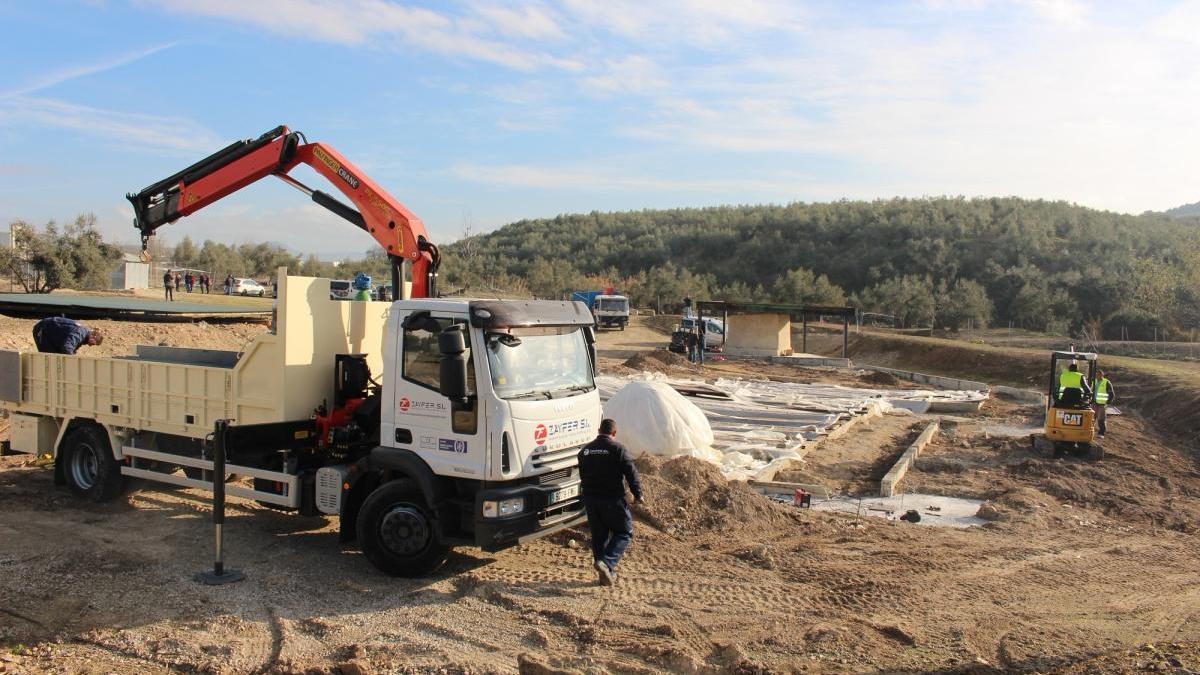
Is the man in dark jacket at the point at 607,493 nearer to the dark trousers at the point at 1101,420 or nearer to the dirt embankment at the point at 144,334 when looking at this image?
the dirt embankment at the point at 144,334

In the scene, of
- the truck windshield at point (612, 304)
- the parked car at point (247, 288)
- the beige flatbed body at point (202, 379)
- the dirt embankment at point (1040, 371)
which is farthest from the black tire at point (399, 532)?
the parked car at point (247, 288)

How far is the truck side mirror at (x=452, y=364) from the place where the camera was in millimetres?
6723

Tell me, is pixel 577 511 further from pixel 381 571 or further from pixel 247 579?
pixel 247 579

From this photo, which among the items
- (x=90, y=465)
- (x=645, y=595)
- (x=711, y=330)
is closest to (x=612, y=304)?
(x=711, y=330)

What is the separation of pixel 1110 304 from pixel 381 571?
200 ft

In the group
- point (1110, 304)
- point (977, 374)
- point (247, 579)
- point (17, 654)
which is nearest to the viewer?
point (17, 654)

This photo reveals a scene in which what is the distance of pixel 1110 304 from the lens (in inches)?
2224

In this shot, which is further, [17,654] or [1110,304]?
[1110,304]

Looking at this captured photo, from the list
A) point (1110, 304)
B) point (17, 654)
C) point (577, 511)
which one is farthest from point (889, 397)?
point (1110, 304)

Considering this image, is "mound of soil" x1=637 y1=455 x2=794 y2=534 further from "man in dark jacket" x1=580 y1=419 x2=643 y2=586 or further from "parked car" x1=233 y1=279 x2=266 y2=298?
"parked car" x1=233 y1=279 x2=266 y2=298

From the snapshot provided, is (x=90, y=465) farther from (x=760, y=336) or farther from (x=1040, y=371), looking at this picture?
(x=1040, y=371)

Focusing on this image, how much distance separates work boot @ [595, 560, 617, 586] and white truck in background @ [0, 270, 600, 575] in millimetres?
473

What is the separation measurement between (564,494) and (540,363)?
117 centimetres

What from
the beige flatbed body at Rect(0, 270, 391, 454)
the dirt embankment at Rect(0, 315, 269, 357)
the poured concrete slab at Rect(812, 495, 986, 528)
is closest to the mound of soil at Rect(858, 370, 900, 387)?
the poured concrete slab at Rect(812, 495, 986, 528)
